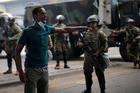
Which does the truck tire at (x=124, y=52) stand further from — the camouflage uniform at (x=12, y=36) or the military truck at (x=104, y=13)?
the camouflage uniform at (x=12, y=36)

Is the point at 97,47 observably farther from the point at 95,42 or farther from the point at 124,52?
the point at 124,52

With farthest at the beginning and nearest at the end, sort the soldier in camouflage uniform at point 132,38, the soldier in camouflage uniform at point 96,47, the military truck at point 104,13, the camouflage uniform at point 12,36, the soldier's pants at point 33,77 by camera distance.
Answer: the military truck at point 104,13 → the soldier in camouflage uniform at point 132,38 → the camouflage uniform at point 12,36 → the soldier in camouflage uniform at point 96,47 → the soldier's pants at point 33,77

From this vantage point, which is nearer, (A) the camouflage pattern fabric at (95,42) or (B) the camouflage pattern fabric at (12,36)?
(A) the camouflage pattern fabric at (95,42)

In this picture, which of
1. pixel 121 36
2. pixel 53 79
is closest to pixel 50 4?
pixel 121 36

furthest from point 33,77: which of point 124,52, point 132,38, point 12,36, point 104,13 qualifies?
point 124,52

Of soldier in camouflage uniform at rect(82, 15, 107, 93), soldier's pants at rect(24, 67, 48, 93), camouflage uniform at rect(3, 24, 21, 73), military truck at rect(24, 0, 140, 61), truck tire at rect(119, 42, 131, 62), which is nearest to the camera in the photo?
soldier's pants at rect(24, 67, 48, 93)

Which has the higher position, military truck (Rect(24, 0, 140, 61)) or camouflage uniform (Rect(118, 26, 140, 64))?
military truck (Rect(24, 0, 140, 61))

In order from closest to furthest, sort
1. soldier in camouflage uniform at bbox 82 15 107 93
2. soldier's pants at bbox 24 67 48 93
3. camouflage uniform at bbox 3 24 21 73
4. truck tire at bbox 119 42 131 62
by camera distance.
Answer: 1. soldier's pants at bbox 24 67 48 93
2. soldier in camouflage uniform at bbox 82 15 107 93
3. camouflage uniform at bbox 3 24 21 73
4. truck tire at bbox 119 42 131 62

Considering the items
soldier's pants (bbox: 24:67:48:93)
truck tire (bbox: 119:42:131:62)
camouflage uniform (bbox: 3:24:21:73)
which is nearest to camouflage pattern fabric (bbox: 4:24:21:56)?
camouflage uniform (bbox: 3:24:21:73)

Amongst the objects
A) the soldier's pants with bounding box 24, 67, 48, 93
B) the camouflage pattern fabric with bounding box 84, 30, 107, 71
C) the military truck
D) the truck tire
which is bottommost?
the truck tire

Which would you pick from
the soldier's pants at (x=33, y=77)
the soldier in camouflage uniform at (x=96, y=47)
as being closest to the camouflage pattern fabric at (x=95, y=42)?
the soldier in camouflage uniform at (x=96, y=47)

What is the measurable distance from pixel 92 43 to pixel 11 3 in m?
78.9

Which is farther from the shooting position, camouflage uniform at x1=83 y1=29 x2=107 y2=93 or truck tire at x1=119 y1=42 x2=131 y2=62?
truck tire at x1=119 y1=42 x2=131 y2=62

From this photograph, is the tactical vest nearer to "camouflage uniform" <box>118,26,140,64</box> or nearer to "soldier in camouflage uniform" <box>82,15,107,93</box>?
"soldier in camouflage uniform" <box>82,15,107,93</box>
